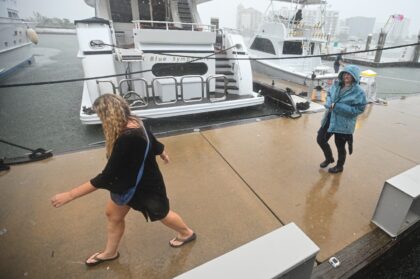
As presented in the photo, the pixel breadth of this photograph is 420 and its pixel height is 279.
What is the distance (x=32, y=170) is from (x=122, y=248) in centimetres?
204

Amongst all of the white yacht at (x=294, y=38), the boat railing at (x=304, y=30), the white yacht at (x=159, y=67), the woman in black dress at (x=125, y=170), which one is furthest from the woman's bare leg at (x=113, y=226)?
the boat railing at (x=304, y=30)

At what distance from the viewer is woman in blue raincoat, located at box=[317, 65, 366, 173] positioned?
2568 millimetres

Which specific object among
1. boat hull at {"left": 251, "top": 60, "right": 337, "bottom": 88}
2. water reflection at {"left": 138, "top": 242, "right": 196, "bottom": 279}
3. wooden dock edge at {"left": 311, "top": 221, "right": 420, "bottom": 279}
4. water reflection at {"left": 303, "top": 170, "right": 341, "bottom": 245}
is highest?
boat hull at {"left": 251, "top": 60, "right": 337, "bottom": 88}

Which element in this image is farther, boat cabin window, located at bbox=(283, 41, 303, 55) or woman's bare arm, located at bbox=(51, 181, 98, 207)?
boat cabin window, located at bbox=(283, 41, 303, 55)

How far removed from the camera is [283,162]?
3404 mm

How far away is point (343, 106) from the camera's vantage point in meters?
2.62

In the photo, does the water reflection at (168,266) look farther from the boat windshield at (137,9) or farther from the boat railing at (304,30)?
the boat railing at (304,30)

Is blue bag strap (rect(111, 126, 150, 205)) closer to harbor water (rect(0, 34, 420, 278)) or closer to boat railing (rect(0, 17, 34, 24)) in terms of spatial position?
harbor water (rect(0, 34, 420, 278))

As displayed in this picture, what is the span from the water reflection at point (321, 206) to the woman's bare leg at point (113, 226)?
1.67 m

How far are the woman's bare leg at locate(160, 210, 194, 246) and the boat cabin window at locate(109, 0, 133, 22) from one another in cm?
702

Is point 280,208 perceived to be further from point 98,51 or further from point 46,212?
point 98,51

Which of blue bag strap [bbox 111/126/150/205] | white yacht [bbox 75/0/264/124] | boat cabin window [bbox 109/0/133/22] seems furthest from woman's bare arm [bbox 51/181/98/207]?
boat cabin window [bbox 109/0/133/22]

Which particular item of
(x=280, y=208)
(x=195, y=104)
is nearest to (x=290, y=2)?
(x=195, y=104)

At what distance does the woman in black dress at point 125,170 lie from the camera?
141cm
